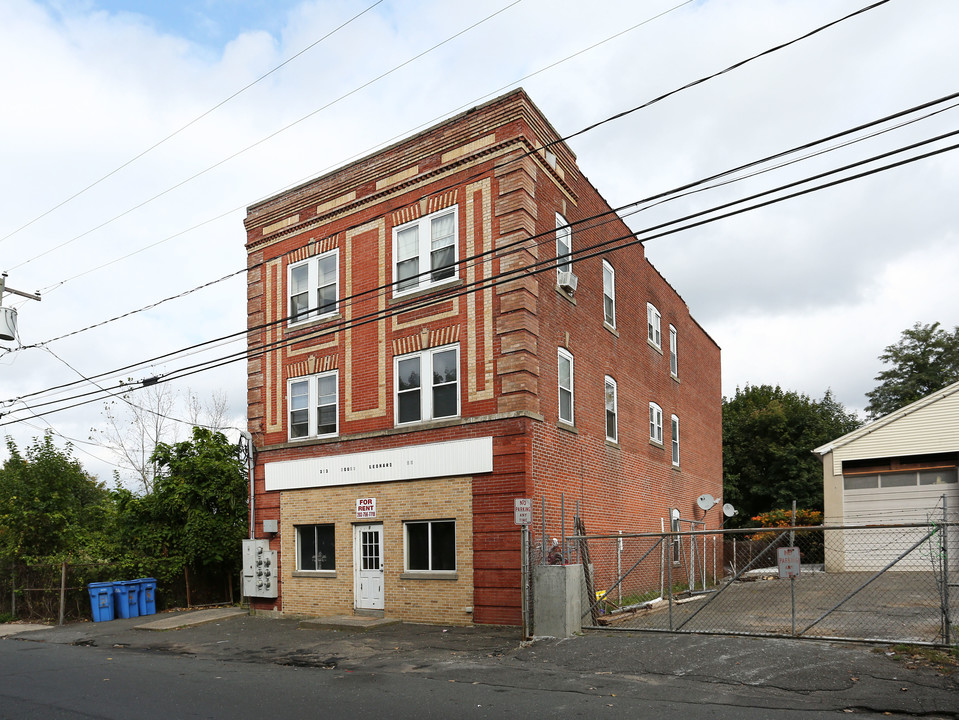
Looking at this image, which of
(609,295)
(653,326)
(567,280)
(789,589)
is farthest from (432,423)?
(789,589)

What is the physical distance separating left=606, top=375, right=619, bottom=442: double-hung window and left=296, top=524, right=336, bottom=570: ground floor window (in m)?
7.50

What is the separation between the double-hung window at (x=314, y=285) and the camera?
21.2 metres

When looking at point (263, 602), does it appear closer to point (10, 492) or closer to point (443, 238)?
point (443, 238)

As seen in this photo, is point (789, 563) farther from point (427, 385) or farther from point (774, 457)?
point (774, 457)

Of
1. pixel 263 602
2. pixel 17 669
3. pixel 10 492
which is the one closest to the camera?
pixel 17 669

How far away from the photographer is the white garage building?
90.0 feet

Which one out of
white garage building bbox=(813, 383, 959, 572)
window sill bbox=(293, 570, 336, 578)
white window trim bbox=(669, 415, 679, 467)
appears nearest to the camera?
window sill bbox=(293, 570, 336, 578)

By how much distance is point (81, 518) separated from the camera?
32969mm

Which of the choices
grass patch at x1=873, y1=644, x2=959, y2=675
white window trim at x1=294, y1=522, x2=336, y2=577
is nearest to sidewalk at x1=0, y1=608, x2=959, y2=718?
grass patch at x1=873, y1=644, x2=959, y2=675

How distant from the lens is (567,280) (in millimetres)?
19328

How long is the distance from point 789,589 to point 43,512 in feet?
71.0

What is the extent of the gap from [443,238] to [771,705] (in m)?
12.4

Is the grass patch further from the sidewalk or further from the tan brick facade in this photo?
the tan brick facade

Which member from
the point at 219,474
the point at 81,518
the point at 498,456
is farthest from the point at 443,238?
the point at 81,518
